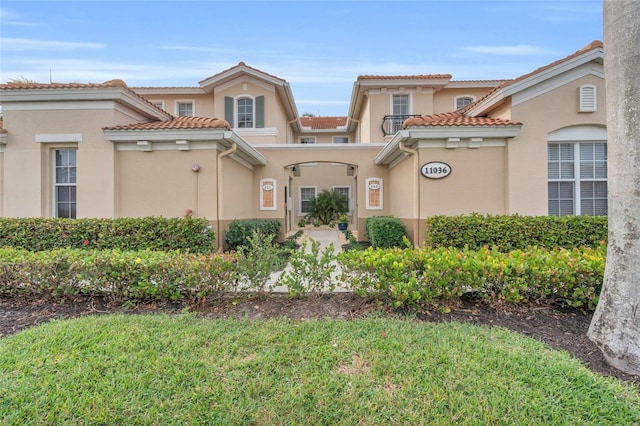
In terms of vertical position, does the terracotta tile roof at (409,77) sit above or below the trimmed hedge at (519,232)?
above

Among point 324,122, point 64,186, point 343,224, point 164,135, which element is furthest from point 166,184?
point 324,122

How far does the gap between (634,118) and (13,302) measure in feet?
26.2

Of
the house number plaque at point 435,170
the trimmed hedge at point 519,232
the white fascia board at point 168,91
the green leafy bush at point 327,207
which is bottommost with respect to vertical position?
the trimmed hedge at point 519,232

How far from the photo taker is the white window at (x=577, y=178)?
8.74 metres

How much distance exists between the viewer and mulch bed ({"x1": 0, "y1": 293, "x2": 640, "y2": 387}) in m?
3.72

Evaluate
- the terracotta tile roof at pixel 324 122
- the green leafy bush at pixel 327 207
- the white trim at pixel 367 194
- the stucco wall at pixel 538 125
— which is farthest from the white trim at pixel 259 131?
the stucco wall at pixel 538 125

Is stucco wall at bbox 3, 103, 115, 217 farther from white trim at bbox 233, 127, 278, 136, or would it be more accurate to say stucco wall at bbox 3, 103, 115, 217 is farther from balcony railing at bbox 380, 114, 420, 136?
balcony railing at bbox 380, 114, 420, 136

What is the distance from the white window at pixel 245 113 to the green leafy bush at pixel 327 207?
6933 millimetres

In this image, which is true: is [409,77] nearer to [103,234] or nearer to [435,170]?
[435,170]

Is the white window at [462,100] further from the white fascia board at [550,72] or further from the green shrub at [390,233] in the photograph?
the green shrub at [390,233]

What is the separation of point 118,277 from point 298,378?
3145mm

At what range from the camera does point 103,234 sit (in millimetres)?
7645

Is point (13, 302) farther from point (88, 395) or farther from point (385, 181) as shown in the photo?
point (385, 181)

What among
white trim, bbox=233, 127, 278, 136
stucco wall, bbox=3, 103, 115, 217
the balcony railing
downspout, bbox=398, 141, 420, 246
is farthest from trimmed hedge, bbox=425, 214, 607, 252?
white trim, bbox=233, 127, 278, 136
